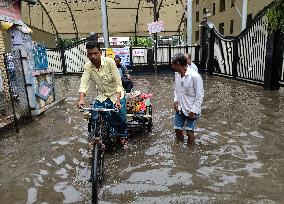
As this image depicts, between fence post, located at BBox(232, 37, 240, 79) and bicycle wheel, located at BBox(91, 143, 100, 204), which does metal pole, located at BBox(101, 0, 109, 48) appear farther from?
bicycle wheel, located at BBox(91, 143, 100, 204)

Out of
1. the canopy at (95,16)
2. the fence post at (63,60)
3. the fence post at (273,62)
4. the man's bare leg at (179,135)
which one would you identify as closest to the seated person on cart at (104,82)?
the man's bare leg at (179,135)

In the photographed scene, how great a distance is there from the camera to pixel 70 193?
4.27 metres

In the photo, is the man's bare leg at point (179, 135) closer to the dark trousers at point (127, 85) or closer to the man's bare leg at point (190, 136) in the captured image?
the man's bare leg at point (190, 136)

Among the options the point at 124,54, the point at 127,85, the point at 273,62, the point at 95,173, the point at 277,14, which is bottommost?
the point at 95,173

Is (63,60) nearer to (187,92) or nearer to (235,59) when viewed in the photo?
(235,59)

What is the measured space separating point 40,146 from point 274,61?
28.3 ft

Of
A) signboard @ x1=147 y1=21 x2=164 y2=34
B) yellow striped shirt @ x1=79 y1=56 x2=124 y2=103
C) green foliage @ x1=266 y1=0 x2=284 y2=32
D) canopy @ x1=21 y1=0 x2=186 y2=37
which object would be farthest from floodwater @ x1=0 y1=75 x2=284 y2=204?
canopy @ x1=21 y1=0 x2=186 y2=37

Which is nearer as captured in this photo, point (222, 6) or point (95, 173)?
point (95, 173)

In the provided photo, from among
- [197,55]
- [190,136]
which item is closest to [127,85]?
[190,136]

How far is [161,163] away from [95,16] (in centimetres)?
2260

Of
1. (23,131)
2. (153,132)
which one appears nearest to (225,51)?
(153,132)

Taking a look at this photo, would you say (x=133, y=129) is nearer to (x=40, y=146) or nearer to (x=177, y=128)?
(x=177, y=128)

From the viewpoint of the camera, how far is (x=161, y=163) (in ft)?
17.1

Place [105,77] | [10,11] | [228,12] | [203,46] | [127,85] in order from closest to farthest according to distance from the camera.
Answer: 1. [105,77]
2. [127,85]
3. [10,11]
4. [203,46]
5. [228,12]
